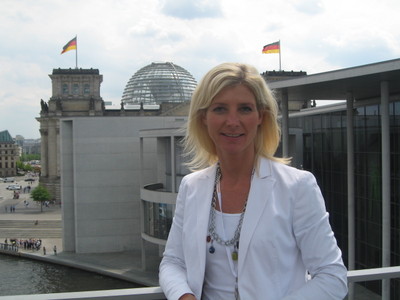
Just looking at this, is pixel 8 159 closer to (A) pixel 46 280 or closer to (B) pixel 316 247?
(A) pixel 46 280

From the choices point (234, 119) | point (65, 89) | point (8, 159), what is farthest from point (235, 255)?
point (8, 159)

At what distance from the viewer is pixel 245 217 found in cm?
269

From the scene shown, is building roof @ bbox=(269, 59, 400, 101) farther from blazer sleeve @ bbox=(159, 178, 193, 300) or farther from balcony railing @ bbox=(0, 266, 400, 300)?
blazer sleeve @ bbox=(159, 178, 193, 300)

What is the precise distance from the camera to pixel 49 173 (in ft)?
255

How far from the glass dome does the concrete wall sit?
2297 inches

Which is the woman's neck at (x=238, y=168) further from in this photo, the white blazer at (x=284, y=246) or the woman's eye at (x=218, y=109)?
the woman's eye at (x=218, y=109)

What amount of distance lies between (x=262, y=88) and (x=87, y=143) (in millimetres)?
31881

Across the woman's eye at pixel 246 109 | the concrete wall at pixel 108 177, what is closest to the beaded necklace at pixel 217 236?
the woman's eye at pixel 246 109

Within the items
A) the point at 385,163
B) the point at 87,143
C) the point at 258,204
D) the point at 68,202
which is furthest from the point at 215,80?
the point at 68,202

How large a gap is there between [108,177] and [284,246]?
31.8 meters

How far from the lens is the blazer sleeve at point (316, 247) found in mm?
2527

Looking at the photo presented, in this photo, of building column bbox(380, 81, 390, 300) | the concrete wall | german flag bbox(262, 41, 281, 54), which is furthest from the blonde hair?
german flag bbox(262, 41, 281, 54)

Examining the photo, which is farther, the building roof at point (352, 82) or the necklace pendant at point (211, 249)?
the building roof at point (352, 82)

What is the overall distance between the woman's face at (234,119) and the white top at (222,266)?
437 mm
